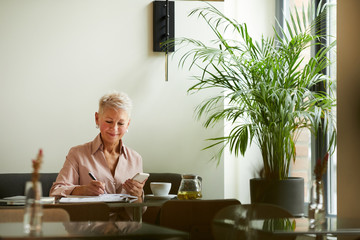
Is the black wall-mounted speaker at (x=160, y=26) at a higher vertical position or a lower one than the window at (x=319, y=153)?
higher

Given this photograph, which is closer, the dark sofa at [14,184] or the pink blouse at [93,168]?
the pink blouse at [93,168]

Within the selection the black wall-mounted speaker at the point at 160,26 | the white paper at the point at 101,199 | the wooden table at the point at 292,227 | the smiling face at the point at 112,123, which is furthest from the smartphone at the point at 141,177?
the black wall-mounted speaker at the point at 160,26

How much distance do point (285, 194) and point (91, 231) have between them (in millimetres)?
2425

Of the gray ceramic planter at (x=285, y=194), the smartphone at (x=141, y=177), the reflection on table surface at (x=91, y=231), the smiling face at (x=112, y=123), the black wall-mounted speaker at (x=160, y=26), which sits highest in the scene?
the black wall-mounted speaker at (x=160, y=26)

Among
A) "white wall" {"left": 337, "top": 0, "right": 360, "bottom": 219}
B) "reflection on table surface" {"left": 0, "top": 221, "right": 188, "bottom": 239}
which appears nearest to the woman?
"white wall" {"left": 337, "top": 0, "right": 360, "bottom": 219}

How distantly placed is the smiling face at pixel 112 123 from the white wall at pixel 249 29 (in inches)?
59.0

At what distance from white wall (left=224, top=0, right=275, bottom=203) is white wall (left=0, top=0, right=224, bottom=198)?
0.26 metres

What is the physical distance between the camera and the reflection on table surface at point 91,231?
1903 millimetres

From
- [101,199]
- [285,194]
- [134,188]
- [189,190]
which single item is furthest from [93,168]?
[285,194]

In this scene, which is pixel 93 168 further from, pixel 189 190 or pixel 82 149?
pixel 189 190

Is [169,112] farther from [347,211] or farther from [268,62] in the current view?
[347,211]

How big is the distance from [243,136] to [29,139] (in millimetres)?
1678

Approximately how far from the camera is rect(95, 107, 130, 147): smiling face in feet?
12.5

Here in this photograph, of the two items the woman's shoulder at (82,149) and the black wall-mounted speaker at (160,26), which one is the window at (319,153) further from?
the woman's shoulder at (82,149)
